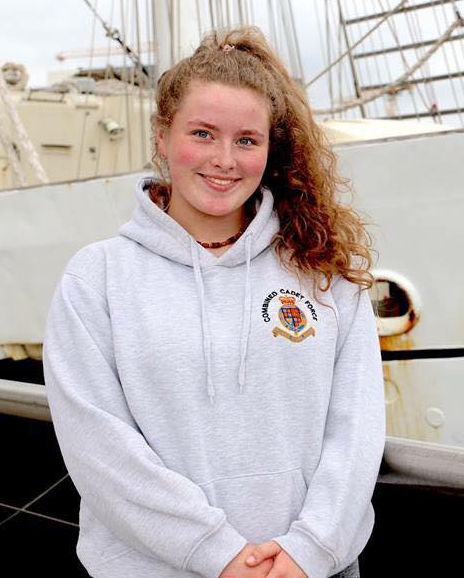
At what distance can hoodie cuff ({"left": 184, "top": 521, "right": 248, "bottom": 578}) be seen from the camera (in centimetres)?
108

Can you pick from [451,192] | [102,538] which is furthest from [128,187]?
[102,538]

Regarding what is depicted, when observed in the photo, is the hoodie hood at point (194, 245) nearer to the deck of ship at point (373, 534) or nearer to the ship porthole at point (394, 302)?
the ship porthole at point (394, 302)

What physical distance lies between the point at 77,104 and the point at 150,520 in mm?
7365

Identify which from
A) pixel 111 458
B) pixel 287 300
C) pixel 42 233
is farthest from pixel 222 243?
pixel 42 233

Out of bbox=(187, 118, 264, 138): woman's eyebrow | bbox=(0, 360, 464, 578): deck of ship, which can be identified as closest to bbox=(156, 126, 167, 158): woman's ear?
bbox=(187, 118, 264, 138): woman's eyebrow

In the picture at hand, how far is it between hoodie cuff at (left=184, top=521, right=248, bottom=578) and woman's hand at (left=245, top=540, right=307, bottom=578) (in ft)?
0.09

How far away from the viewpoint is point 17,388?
90.8 inches

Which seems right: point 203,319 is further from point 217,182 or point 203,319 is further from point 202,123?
point 202,123

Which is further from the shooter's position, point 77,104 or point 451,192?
point 77,104

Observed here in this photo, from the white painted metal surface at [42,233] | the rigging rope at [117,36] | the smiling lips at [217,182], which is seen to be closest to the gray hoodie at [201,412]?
the smiling lips at [217,182]

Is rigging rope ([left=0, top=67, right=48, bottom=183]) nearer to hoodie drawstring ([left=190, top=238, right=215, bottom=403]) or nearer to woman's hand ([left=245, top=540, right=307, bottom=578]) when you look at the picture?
hoodie drawstring ([left=190, top=238, right=215, bottom=403])

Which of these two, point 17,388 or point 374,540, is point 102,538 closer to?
point 17,388

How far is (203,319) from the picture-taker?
1220 millimetres

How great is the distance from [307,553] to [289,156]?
87 centimetres
